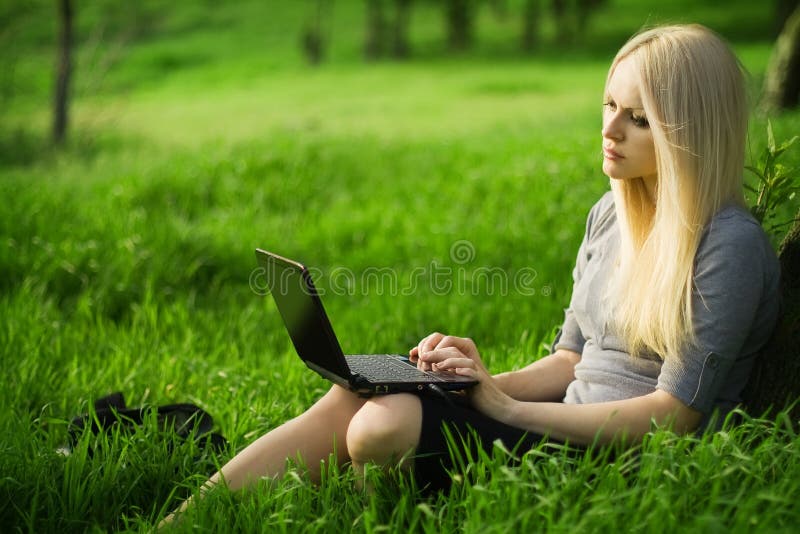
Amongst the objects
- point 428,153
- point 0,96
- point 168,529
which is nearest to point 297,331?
point 168,529

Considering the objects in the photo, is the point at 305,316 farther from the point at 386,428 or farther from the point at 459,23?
the point at 459,23

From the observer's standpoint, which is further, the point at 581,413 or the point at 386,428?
the point at 581,413

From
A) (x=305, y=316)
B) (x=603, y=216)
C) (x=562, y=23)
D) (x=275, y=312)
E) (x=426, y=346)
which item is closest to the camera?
(x=305, y=316)

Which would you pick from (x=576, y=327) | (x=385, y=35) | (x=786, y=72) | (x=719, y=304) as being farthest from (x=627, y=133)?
(x=385, y=35)

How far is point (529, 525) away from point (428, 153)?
8881 mm

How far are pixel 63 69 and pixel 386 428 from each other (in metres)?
12.9

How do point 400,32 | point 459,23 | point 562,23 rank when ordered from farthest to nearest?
point 459,23, point 562,23, point 400,32

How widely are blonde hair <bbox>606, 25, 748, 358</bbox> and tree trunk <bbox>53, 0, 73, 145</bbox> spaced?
1260cm

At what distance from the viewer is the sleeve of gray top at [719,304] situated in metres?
2.59

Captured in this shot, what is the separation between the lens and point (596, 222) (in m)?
3.25

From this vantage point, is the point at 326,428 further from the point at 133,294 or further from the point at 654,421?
the point at 133,294


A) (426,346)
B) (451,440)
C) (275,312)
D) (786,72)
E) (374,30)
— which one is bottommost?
(275,312)

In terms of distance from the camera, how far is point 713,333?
2.61 m

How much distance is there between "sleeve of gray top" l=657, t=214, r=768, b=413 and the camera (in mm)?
2592
